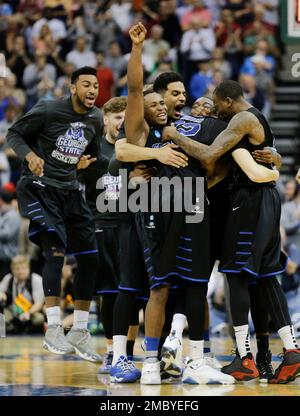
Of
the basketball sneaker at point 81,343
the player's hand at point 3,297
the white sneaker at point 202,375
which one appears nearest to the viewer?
the white sneaker at point 202,375

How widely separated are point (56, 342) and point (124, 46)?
10.4 meters

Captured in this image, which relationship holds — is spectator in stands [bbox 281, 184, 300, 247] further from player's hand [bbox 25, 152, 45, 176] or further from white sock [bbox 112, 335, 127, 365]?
white sock [bbox 112, 335, 127, 365]

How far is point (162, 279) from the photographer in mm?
6676

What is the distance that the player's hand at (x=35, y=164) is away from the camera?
7777mm

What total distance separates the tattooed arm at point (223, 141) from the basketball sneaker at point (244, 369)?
4.91ft

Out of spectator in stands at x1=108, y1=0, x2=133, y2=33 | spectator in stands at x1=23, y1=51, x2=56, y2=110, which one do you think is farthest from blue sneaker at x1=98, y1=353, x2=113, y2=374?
spectator in stands at x1=108, y1=0, x2=133, y2=33

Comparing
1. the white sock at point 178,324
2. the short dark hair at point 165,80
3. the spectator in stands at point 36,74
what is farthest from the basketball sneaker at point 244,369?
the spectator in stands at point 36,74

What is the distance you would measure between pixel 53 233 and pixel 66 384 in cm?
163

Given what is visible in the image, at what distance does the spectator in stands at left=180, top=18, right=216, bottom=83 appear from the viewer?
16.2m

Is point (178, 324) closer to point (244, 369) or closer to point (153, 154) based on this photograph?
point (244, 369)

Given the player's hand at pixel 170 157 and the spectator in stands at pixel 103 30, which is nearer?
the player's hand at pixel 170 157

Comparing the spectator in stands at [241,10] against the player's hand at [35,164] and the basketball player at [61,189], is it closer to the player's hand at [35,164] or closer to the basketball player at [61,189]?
the basketball player at [61,189]

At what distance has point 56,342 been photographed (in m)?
7.82
